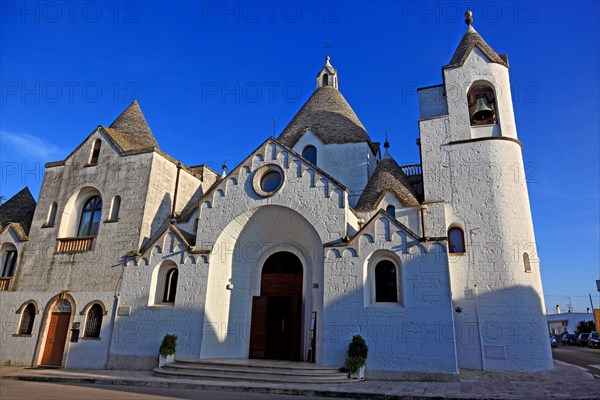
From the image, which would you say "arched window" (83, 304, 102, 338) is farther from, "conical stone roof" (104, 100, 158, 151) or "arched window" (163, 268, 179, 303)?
"conical stone roof" (104, 100, 158, 151)

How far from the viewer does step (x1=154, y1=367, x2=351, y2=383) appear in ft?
40.5

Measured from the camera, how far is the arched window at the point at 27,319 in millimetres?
18603

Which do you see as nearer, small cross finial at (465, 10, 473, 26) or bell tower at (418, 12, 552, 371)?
bell tower at (418, 12, 552, 371)

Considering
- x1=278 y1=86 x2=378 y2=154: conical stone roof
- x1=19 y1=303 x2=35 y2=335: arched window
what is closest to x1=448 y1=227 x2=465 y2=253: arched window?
x1=278 y1=86 x2=378 y2=154: conical stone roof

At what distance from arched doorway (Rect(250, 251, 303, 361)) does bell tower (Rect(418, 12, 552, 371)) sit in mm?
6321

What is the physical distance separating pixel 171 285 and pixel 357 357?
28.9 feet

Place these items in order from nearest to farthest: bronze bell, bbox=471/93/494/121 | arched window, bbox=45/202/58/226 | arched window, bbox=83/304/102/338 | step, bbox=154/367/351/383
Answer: step, bbox=154/367/351/383, arched window, bbox=83/304/102/338, bronze bell, bbox=471/93/494/121, arched window, bbox=45/202/58/226

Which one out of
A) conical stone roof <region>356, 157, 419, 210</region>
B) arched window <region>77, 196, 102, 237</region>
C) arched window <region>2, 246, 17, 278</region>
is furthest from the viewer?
arched window <region>2, 246, 17, 278</region>

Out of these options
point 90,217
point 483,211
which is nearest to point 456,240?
point 483,211

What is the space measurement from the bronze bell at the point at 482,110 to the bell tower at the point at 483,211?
46 mm

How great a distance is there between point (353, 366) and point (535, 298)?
8480 millimetres

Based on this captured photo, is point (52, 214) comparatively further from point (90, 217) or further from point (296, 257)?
point (296, 257)

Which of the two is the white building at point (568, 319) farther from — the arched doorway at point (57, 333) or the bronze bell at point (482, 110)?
the arched doorway at point (57, 333)

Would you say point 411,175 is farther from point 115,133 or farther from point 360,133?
point 115,133
